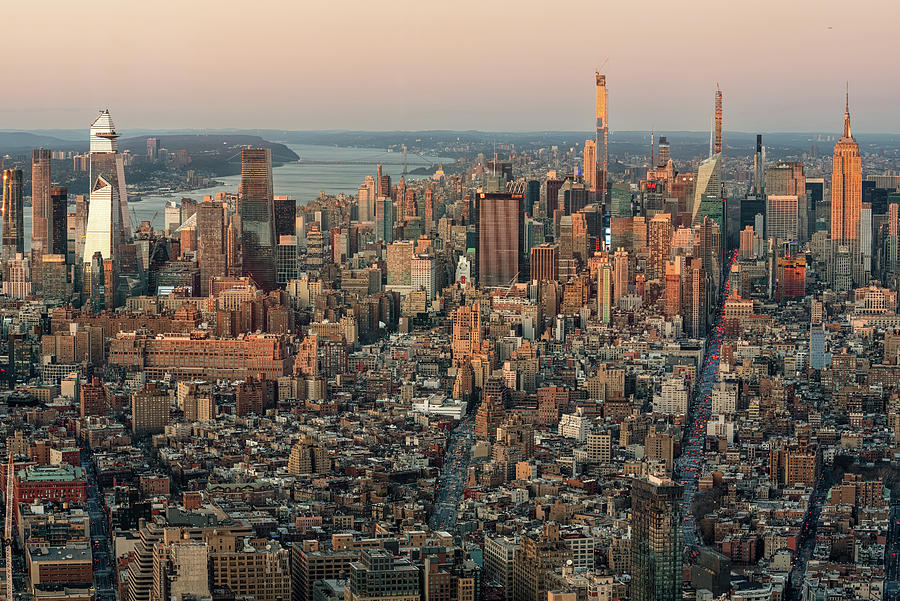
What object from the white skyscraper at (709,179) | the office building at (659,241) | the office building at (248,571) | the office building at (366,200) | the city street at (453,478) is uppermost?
the white skyscraper at (709,179)

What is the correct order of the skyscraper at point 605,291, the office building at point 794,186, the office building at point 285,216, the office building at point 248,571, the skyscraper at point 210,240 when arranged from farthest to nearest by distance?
the office building at point 794,186 < the office building at point 285,216 < the skyscraper at point 210,240 < the skyscraper at point 605,291 < the office building at point 248,571

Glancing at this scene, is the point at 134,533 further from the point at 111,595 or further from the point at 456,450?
the point at 456,450

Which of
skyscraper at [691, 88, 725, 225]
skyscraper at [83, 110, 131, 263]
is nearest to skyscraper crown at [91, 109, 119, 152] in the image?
skyscraper at [83, 110, 131, 263]

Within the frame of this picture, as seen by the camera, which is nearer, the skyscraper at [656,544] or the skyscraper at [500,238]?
the skyscraper at [656,544]

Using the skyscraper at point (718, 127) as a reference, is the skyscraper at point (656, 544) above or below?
below

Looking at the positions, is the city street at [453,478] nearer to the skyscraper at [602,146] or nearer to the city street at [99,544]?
the city street at [99,544]

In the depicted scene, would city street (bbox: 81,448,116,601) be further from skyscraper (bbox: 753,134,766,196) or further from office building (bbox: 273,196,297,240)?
skyscraper (bbox: 753,134,766,196)

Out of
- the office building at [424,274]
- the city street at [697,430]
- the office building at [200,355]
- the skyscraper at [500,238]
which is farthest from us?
the skyscraper at [500,238]

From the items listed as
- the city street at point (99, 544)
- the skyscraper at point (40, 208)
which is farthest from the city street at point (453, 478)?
the skyscraper at point (40, 208)
